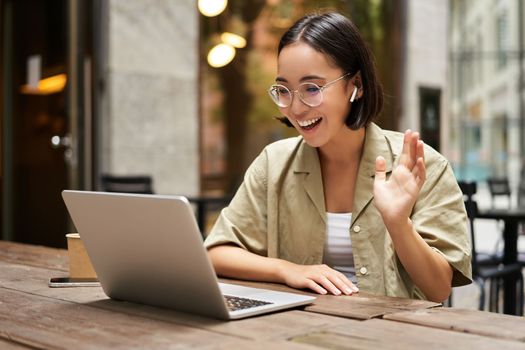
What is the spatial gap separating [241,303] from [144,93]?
488cm

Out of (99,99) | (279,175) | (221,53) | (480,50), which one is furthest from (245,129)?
(480,50)

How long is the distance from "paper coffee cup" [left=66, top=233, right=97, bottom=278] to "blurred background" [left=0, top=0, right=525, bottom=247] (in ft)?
9.90

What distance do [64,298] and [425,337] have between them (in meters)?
0.75

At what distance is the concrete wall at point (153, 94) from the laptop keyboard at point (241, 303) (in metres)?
4.52

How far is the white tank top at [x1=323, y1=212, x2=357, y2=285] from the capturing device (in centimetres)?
197

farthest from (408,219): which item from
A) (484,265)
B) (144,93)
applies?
(144,93)

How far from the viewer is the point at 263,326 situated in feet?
3.90

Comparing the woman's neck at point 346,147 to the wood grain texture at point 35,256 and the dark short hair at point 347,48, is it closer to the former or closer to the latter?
the dark short hair at point 347,48

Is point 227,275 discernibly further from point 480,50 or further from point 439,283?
point 480,50

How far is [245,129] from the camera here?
7.11m

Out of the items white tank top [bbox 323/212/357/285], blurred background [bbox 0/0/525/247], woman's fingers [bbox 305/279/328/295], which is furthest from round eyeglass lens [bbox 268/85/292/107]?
blurred background [bbox 0/0/525/247]

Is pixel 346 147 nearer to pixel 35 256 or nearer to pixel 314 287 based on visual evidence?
pixel 314 287

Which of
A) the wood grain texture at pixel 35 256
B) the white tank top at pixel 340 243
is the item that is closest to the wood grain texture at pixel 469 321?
the white tank top at pixel 340 243

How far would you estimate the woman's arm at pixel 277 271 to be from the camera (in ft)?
5.08
